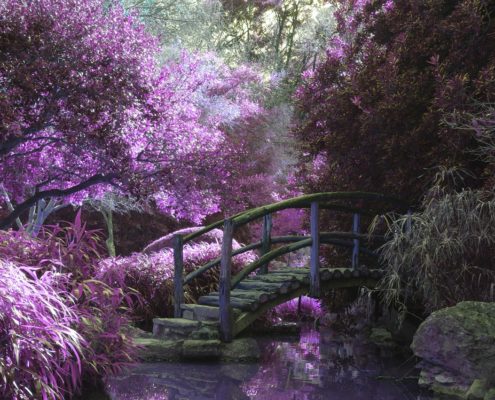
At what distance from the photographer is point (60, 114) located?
24.1 feet

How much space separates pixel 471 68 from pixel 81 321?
584cm

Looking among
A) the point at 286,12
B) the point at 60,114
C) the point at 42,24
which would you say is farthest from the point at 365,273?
the point at 286,12

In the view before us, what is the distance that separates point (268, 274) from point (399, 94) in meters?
2.81

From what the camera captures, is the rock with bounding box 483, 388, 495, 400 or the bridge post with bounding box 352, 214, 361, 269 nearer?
the rock with bounding box 483, 388, 495, 400

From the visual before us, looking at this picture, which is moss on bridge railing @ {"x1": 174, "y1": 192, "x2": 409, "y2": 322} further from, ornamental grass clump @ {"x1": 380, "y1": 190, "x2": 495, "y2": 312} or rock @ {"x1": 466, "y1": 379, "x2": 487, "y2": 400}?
rock @ {"x1": 466, "y1": 379, "x2": 487, "y2": 400}

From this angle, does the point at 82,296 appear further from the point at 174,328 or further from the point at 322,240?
the point at 322,240

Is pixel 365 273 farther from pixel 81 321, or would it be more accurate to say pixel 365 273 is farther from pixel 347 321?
pixel 81 321

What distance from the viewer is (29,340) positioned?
11.4 ft

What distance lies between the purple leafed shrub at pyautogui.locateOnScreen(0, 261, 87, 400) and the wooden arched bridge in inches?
143

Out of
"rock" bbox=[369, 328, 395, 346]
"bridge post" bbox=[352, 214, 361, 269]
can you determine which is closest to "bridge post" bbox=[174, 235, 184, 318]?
"bridge post" bbox=[352, 214, 361, 269]

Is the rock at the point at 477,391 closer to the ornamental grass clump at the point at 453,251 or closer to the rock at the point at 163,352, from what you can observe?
the ornamental grass clump at the point at 453,251

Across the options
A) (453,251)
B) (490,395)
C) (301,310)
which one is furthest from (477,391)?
(301,310)

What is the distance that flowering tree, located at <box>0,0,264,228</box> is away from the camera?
7.06 meters

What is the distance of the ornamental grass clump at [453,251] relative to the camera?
22.2 feet
